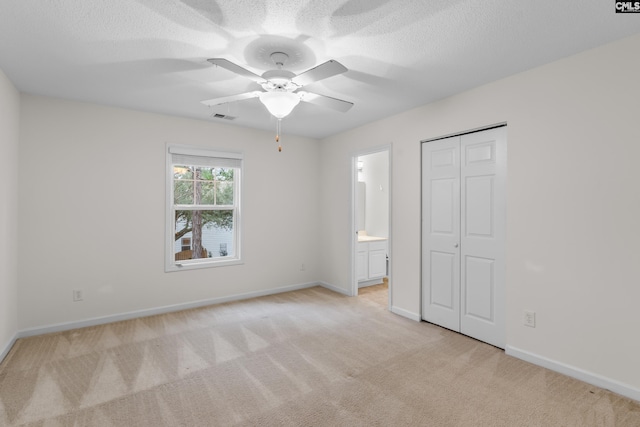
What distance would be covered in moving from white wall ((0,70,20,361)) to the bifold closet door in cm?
407

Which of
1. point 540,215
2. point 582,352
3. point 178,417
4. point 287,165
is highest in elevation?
point 287,165

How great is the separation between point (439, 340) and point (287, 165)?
10.7 feet

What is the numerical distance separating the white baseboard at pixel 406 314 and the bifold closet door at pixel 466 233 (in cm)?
9

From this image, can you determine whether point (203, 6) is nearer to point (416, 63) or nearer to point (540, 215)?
point (416, 63)

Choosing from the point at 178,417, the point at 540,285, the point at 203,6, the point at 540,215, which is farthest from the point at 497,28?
the point at 178,417

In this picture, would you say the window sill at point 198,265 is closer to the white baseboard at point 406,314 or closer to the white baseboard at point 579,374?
the white baseboard at point 406,314

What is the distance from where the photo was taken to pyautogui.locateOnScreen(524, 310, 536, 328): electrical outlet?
9.03 feet

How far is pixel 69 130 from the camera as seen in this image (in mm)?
3504

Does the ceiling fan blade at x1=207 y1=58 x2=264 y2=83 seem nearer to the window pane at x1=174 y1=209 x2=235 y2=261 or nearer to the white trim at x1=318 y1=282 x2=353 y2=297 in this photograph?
the window pane at x1=174 y1=209 x2=235 y2=261

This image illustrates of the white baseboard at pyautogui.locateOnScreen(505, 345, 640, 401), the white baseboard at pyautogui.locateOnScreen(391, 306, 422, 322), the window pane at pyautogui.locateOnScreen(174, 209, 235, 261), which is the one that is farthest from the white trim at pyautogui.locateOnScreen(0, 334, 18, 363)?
the white baseboard at pyautogui.locateOnScreen(505, 345, 640, 401)

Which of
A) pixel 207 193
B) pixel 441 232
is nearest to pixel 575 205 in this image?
pixel 441 232

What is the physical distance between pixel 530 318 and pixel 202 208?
392 cm

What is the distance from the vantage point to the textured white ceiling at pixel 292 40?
1912mm

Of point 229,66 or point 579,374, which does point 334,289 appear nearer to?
point 579,374
